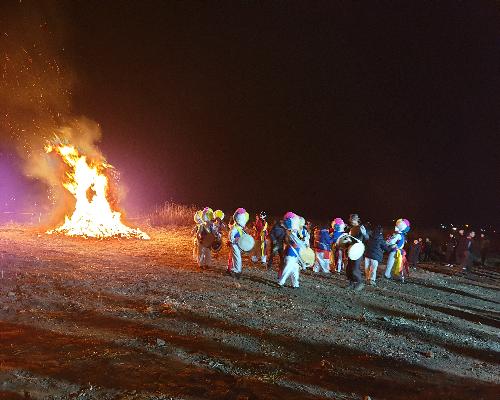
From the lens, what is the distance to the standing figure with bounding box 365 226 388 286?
1291 cm

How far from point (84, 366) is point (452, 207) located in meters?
56.7

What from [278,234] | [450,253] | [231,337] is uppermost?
[450,253]

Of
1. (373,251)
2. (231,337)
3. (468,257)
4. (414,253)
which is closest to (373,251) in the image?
(373,251)

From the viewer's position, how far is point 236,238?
1219 cm

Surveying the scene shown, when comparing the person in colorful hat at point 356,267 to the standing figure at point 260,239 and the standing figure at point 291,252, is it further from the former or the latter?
the standing figure at point 260,239

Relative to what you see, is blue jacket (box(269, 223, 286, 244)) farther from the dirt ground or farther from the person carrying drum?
the person carrying drum

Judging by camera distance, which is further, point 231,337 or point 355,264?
point 355,264

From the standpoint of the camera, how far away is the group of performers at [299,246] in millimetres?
11305

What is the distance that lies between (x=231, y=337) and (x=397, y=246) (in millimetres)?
8225

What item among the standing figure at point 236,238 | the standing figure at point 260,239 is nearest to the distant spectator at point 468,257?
the standing figure at point 260,239

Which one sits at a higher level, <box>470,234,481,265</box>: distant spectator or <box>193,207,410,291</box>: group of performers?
<box>470,234,481,265</box>: distant spectator

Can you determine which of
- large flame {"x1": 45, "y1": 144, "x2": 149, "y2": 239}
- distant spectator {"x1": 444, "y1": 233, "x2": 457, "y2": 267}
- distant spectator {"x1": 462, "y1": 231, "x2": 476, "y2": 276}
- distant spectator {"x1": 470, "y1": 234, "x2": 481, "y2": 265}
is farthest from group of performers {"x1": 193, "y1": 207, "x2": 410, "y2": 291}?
large flame {"x1": 45, "y1": 144, "x2": 149, "y2": 239}

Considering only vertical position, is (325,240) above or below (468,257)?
below

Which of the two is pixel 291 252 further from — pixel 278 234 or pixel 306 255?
pixel 278 234
